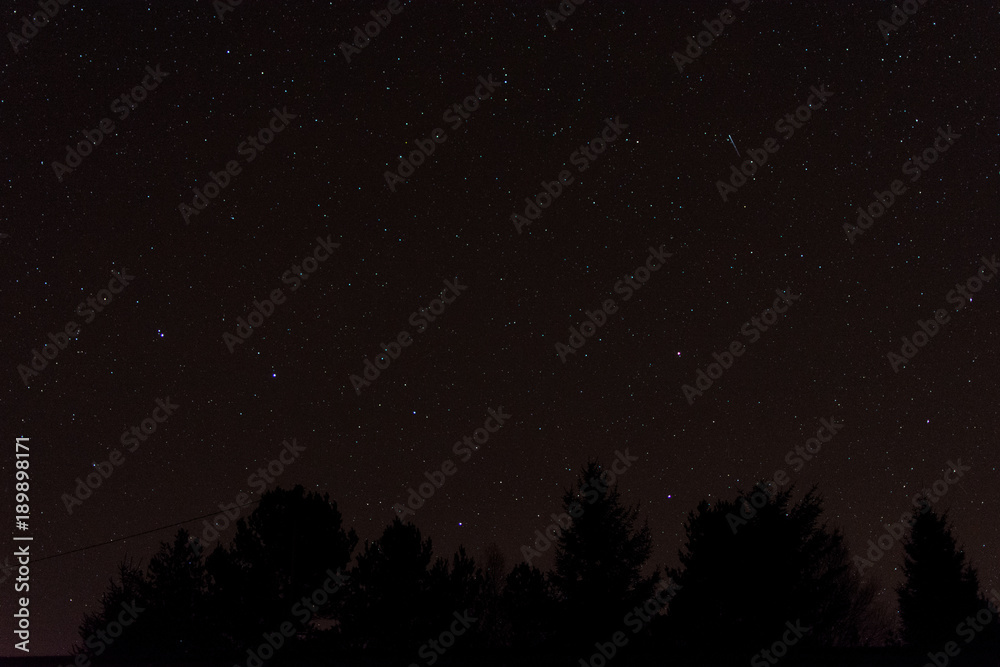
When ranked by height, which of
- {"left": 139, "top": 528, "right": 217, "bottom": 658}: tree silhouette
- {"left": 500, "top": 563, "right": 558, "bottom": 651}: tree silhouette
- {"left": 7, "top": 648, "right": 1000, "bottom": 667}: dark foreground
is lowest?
{"left": 7, "top": 648, "right": 1000, "bottom": 667}: dark foreground

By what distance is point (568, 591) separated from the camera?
36625mm

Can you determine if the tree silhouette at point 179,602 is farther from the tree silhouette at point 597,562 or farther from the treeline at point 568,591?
the tree silhouette at point 597,562

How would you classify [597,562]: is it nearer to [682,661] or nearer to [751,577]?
[751,577]

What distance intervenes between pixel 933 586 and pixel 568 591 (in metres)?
18.7

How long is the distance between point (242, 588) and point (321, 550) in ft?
11.9

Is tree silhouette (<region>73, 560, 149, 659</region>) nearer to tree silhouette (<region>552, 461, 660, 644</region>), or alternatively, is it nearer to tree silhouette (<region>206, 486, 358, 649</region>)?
tree silhouette (<region>206, 486, 358, 649</region>)

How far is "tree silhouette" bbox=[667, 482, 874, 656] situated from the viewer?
34.2 metres

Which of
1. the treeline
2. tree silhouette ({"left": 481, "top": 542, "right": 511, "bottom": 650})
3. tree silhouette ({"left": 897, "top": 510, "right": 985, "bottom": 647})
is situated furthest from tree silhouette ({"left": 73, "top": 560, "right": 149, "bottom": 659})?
tree silhouette ({"left": 897, "top": 510, "right": 985, "bottom": 647})

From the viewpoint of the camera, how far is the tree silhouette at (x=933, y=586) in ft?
136

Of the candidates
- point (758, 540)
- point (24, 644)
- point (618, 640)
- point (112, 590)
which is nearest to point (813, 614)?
point (758, 540)

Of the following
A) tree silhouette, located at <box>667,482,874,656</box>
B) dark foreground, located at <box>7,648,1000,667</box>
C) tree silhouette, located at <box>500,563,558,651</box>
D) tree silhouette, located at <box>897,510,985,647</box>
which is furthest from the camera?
tree silhouette, located at <box>897,510,985,647</box>

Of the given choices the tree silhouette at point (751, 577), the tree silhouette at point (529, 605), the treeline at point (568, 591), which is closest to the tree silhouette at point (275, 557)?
the treeline at point (568, 591)

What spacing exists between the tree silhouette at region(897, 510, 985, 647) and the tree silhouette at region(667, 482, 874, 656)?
24.2ft

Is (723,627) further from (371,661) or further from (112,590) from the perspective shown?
(112,590)
